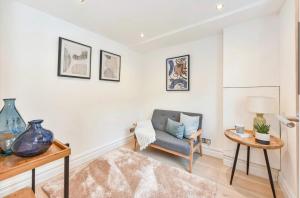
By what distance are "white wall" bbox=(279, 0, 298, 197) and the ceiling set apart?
287 millimetres

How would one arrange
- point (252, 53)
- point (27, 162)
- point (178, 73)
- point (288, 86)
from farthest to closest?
point (178, 73) < point (252, 53) < point (288, 86) < point (27, 162)

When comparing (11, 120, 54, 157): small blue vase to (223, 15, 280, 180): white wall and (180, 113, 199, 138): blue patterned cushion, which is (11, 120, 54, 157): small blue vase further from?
(223, 15, 280, 180): white wall

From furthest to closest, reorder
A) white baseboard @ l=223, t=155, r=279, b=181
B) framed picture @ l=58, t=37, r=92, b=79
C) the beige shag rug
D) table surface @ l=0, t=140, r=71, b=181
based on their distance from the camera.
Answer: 1. framed picture @ l=58, t=37, r=92, b=79
2. white baseboard @ l=223, t=155, r=279, b=181
3. the beige shag rug
4. table surface @ l=0, t=140, r=71, b=181

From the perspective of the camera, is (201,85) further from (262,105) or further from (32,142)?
(32,142)

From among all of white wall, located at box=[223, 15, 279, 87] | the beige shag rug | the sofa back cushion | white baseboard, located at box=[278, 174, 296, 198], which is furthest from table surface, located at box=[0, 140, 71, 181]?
white wall, located at box=[223, 15, 279, 87]

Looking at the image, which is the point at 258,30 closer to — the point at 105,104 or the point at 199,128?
the point at 199,128

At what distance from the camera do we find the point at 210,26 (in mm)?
2275

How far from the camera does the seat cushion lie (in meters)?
2.16

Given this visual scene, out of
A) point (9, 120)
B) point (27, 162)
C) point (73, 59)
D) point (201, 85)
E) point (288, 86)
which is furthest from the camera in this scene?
point (201, 85)

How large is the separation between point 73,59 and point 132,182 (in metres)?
2.05

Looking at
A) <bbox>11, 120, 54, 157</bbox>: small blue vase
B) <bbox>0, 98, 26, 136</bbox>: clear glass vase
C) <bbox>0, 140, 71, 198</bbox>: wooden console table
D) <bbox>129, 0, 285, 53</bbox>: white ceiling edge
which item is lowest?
<bbox>0, 140, 71, 198</bbox>: wooden console table

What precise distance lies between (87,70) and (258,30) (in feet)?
9.23

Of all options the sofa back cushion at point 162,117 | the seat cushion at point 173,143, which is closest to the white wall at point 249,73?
the seat cushion at point 173,143

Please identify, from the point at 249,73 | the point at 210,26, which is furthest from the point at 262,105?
the point at 210,26
